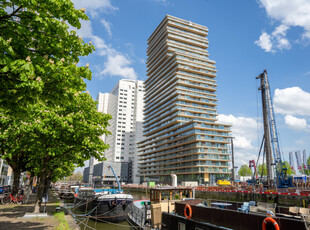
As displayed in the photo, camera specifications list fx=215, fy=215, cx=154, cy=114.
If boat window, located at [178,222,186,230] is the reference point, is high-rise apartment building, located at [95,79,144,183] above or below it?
above

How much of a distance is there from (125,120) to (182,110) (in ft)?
271

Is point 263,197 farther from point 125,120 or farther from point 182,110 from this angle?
point 125,120

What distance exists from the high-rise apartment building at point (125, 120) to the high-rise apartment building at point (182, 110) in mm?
38453

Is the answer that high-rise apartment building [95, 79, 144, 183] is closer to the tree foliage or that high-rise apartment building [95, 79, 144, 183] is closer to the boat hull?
the boat hull

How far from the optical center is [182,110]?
9312 cm

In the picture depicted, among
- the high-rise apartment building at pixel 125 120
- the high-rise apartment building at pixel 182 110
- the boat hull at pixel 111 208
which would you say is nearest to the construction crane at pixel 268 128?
the high-rise apartment building at pixel 182 110

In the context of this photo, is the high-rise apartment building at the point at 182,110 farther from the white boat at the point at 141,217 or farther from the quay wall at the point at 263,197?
the white boat at the point at 141,217

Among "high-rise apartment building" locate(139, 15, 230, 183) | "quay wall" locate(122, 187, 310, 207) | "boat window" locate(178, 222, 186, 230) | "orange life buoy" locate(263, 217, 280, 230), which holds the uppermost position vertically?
"high-rise apartment building" locate(139, 15, 230, 183)

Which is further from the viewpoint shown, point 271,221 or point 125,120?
point 125,120

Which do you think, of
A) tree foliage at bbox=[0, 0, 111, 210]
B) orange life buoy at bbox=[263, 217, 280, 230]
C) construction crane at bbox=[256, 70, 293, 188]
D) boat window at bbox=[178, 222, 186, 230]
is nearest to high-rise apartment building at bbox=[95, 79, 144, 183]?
construction crane at bbox=[256, 70, 293, 188]

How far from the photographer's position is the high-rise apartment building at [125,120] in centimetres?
15938

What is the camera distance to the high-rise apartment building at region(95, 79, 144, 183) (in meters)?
159

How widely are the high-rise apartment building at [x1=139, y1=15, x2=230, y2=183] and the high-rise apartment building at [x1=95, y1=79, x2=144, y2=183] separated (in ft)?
126

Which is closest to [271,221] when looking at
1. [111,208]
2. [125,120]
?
[111,208]
